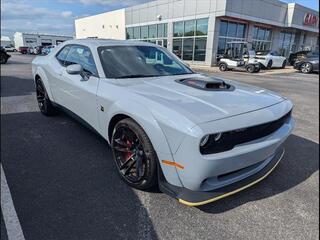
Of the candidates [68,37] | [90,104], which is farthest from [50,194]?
[68,37]

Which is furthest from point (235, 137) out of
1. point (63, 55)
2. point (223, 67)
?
point (223, 67)

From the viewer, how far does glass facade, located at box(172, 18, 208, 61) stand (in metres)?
20.8

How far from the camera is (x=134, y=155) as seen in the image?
8.09 ft

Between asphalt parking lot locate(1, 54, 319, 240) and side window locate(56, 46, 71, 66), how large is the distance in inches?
55.7

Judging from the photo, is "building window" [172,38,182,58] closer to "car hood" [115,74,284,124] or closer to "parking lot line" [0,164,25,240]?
"car hood" [115,74,284,124]

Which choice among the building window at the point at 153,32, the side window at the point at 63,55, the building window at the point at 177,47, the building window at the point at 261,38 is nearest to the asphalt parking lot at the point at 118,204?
the side window at the point at 63,55

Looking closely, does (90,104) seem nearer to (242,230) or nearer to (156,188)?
(156,188)

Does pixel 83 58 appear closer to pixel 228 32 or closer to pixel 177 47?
pixel 177 47

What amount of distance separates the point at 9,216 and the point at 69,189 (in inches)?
21.9

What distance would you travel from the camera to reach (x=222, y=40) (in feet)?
70.7

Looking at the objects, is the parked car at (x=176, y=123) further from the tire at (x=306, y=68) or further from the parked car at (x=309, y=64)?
the tire at (x=306, y=68)

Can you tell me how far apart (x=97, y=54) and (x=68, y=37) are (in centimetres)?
184

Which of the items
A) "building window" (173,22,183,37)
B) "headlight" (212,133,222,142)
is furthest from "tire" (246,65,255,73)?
"headlight" (212,133,222,142)

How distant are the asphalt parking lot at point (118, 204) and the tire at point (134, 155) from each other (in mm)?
142
